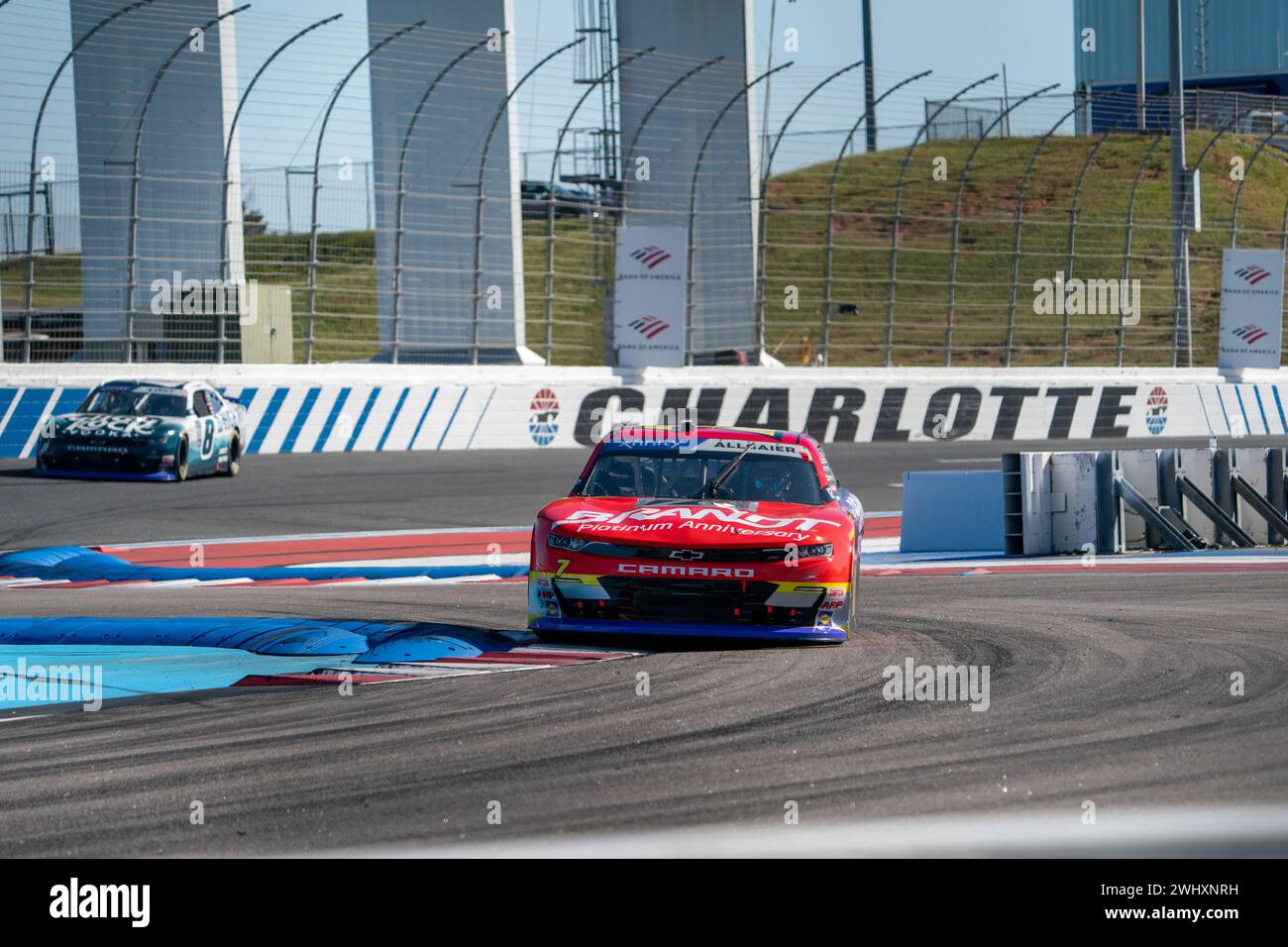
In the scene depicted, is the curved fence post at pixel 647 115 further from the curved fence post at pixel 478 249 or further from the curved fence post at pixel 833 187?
the curved fence post at pixel 833 187

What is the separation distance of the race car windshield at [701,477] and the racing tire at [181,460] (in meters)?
10.2

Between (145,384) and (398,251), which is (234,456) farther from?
(398,251)

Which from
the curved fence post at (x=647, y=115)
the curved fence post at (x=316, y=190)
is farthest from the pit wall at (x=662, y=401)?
Result: the curved fence post at (x=647, y=115)

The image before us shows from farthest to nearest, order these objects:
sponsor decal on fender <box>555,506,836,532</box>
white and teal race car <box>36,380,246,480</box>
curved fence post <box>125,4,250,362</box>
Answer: curved fence post <box>125,4,250,362</box> → white and teal race car <box>36,380,246,480</box> → sponsor decal on fender <box>555,506,836,532</box>

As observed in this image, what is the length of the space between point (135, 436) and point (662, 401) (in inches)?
331

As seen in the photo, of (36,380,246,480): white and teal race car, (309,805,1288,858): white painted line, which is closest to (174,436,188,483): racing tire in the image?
(36,380,246,480): white and teal race car

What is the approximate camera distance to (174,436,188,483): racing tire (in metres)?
17.9

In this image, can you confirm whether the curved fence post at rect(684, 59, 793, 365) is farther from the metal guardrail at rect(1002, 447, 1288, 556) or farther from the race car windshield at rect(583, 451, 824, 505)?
the race car windshield at rect(583, 451, 824, 505)

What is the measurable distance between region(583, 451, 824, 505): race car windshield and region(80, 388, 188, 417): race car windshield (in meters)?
10.6

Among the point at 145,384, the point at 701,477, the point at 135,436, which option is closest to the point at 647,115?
the point at 145,384

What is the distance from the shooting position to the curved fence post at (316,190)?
20.2 metres
